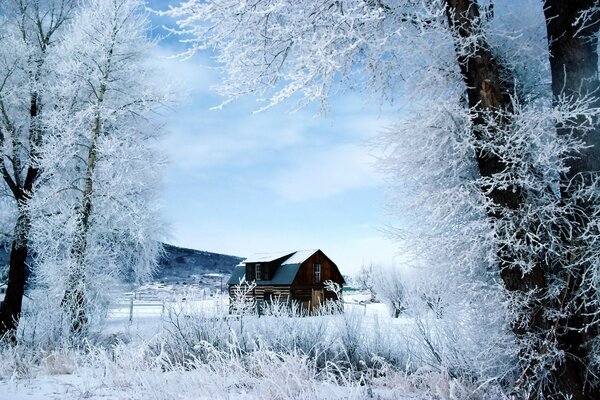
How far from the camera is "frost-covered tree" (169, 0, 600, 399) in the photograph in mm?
3912

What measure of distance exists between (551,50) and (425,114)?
4.84 ft

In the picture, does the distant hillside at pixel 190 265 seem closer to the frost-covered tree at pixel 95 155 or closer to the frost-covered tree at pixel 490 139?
the frost-covered tree at pixel 95 155

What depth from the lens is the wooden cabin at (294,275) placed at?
32094mm

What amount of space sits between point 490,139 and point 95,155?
9.57 meters

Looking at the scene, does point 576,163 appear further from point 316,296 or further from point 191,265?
point 191,265

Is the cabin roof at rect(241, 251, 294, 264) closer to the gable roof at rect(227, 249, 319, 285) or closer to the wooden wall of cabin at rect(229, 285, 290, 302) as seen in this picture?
the gable roof at rect(227, 249, 319, 285)

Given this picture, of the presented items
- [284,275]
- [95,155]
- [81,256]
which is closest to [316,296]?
[284,275]

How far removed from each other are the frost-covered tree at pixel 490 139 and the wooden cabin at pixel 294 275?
90.0 ft

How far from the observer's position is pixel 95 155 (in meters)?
10.7

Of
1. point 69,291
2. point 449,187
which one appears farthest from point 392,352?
point 69,291

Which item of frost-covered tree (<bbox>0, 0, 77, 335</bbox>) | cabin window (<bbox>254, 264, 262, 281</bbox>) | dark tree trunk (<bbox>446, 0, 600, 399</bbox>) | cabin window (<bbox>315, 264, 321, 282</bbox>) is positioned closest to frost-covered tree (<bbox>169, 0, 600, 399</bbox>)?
dark tree trunk (<bbox>446, 0, 600, 399</bbox>)

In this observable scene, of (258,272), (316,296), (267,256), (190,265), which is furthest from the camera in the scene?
(190,265)

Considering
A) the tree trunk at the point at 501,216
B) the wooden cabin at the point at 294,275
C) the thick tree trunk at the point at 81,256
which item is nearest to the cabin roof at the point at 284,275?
Answer: the wooden cabin at the point at 294,275

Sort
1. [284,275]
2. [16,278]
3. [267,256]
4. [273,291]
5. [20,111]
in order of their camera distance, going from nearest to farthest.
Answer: [16,278], [20,111], [284,275], [273,291], [267,256]
